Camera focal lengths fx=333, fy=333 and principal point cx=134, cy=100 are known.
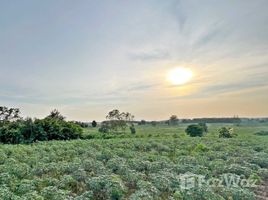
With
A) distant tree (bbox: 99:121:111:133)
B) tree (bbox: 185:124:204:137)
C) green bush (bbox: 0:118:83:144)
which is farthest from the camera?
distant tree (bbox: 99:121:111:133)

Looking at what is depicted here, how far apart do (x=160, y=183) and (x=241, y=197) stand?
2084 mm

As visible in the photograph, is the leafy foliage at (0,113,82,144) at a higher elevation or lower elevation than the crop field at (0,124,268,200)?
higher

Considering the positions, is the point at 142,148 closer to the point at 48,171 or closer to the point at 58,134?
the point at 48,171

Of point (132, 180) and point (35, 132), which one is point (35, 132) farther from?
point (132, 180)

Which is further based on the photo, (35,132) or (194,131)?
(194,131)

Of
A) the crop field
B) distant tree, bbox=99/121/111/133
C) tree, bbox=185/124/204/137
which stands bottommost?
the crop field

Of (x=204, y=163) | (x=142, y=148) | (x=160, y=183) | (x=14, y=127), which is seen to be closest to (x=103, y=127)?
(x=14, y=127)

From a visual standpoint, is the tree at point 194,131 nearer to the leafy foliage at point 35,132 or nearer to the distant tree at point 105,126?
the leafy foliage at point 35,132

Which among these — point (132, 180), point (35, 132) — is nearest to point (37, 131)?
point (35, 132)

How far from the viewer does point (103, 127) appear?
52.8 m

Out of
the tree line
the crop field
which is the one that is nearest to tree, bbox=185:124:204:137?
the tree line

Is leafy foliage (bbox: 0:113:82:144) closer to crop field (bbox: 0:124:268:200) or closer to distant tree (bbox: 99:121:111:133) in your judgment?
crop field (bbox: 0:124:268:200)

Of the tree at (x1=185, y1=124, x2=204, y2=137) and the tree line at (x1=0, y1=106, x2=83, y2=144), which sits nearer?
the tree line at (x1=0, y1=106, x2=83, y2=144)

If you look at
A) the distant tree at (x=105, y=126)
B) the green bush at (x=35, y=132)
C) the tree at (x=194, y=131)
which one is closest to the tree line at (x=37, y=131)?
the green bush at (x=35, y=132)
